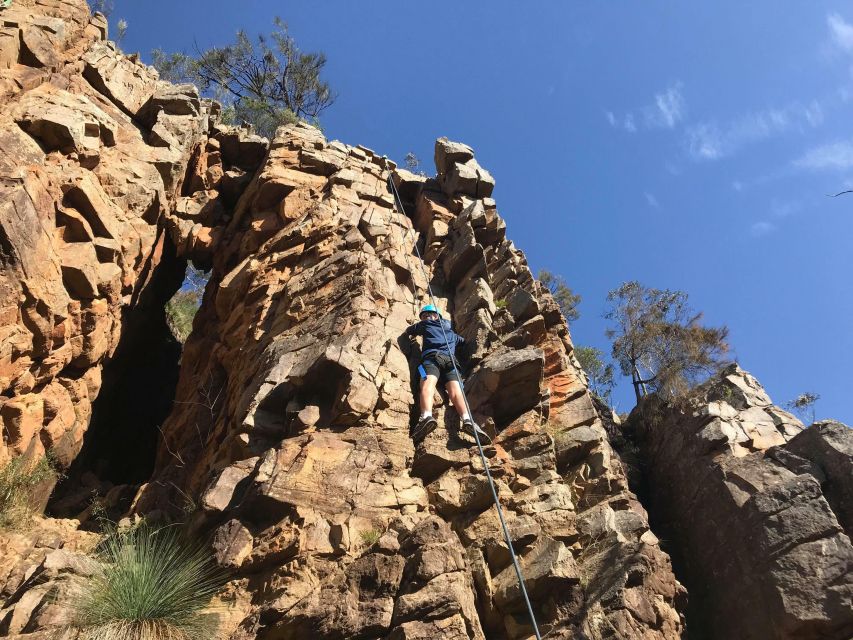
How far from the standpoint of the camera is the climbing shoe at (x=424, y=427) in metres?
8.66

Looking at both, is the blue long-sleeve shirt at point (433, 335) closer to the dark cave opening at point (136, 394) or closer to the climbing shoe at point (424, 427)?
the climbing shoe at point (424, 427)

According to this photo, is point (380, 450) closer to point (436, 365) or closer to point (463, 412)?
point (463, 412)

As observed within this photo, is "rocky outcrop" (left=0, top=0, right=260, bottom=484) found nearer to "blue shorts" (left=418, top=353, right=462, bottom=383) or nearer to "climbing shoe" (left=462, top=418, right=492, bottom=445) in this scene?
"blue shorts" (left=418, top=353, right=462, bottom=383)

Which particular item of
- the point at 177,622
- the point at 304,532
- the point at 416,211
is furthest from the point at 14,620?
the point at 416,211

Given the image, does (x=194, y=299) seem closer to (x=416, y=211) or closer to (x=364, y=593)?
(x=416, y=211)

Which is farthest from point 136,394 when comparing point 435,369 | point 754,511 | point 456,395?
point 754,511

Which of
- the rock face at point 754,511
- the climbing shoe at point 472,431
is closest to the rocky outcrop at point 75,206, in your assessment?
the climbing shoe at point 472,431

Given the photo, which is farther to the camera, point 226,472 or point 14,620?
point 226,472

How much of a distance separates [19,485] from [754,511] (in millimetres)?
11029

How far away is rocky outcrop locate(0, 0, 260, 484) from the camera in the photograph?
9547mm

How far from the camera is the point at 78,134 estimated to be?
11.5 metres

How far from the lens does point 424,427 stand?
8672 mm

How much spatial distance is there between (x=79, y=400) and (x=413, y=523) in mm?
7161

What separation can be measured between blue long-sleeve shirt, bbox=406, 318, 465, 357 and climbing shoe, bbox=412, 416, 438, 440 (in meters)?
1.25
